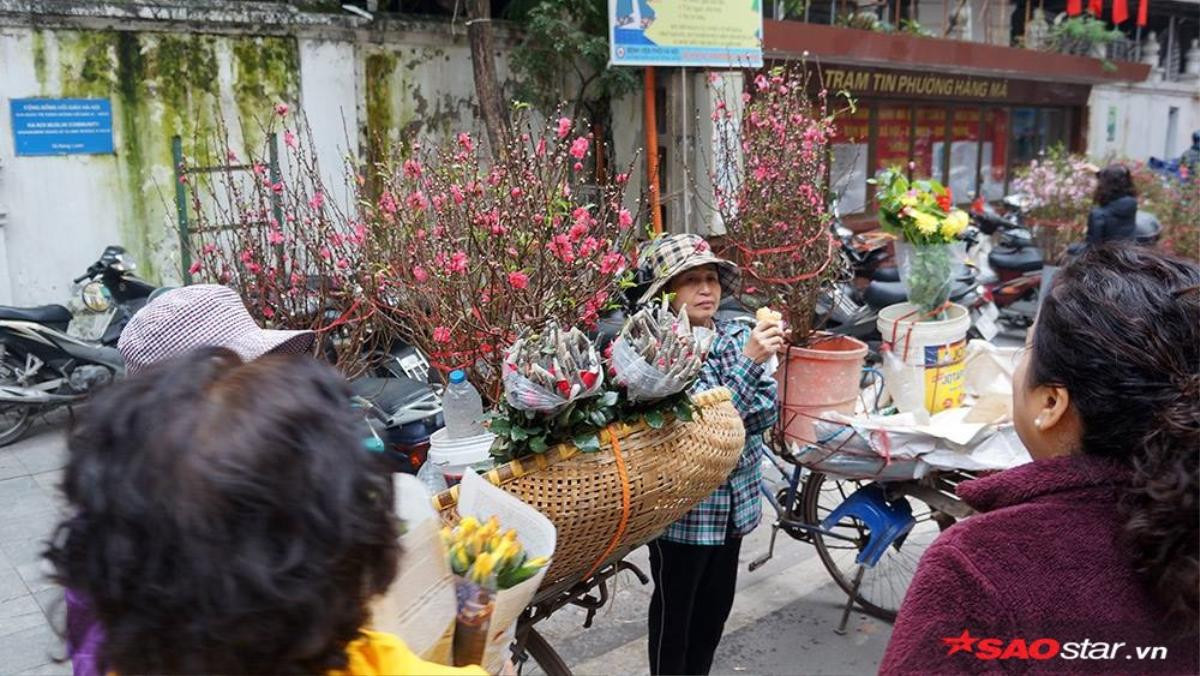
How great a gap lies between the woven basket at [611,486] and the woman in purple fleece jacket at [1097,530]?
78cm

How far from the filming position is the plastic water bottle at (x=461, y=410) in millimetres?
2586

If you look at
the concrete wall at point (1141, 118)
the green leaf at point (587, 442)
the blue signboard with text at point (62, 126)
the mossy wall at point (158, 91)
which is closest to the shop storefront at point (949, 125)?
the concrete wall at point (1141, 118)

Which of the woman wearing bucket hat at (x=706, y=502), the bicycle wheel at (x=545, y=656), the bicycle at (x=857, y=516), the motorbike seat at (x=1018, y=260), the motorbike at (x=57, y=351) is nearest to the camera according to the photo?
the bicycle wheel at (x=545, y=656)

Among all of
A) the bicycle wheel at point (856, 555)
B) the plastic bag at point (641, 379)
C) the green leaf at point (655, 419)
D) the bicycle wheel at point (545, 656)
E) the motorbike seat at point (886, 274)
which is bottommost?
the bicycle wheel at point (856, 555)

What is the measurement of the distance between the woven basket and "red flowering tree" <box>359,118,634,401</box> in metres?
0.69

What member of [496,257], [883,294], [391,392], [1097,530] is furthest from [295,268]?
[883,294]

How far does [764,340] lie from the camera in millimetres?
2592

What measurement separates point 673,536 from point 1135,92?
1767cm

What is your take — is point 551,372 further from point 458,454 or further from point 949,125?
point 949,125

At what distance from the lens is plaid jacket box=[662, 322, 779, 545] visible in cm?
264

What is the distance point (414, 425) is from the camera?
3.75m

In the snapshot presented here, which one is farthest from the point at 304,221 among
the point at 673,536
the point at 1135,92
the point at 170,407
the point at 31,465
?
the point at 1135,92

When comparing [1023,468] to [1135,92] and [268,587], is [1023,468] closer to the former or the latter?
[268,587]

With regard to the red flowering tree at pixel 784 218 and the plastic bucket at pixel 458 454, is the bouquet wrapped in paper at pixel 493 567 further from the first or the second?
the red flowering tree at pixel 784 218
